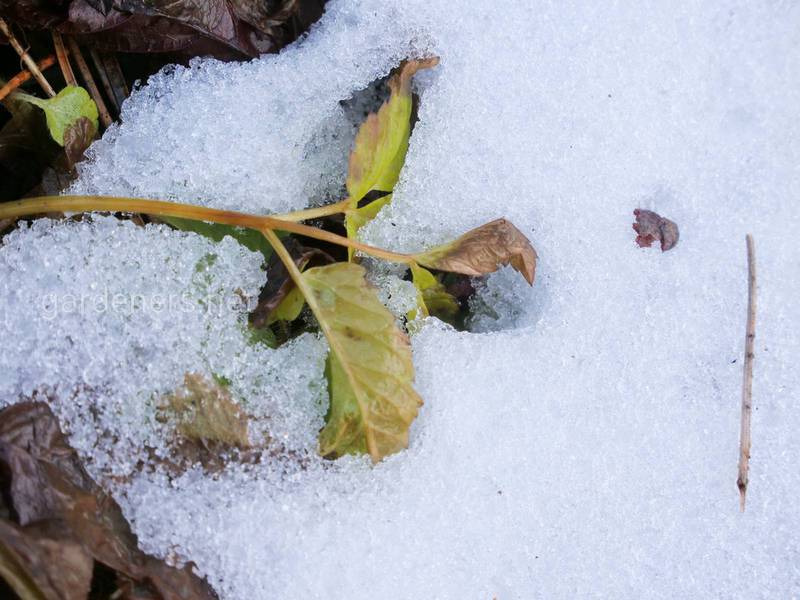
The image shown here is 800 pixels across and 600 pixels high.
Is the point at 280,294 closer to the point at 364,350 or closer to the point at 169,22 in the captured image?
the point at 364,350

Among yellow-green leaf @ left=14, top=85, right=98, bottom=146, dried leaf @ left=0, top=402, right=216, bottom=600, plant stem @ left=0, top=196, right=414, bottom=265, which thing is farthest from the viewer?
yellow-green leaf @ left=14, top=85, right=98, bottom=146

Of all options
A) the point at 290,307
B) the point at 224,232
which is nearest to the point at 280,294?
the point at 290,307

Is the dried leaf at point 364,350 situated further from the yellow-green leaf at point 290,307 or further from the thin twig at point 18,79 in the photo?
the thin twig at point 18,79

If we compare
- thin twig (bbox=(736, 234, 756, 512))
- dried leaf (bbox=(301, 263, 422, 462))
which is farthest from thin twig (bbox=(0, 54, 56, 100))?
thin twig (bbox=(736, 234, 756, 512))

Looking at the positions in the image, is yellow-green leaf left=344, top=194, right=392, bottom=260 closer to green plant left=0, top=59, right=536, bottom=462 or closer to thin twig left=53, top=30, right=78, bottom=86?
green plant left=0, top=59, right=536, bottom=462

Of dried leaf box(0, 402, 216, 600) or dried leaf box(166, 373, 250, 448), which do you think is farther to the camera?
dried leaf box(166, 373, 250, 448)

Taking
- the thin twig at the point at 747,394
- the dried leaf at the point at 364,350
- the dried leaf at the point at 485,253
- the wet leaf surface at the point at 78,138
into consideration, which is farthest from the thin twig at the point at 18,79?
the thin twig at the point at 747,394
